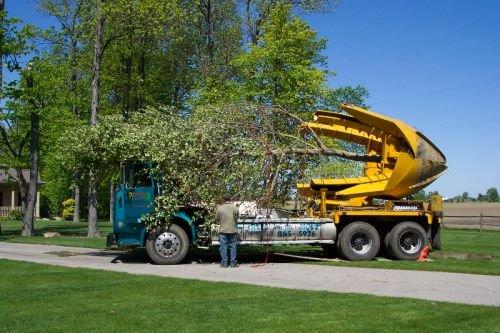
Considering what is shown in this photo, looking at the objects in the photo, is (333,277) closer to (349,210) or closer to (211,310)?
(349,210)

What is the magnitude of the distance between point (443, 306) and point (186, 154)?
8.06 m

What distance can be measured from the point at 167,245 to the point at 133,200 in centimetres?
140

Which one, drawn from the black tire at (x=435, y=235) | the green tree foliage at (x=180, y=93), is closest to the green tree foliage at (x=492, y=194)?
the green tree foliage at (x=180, y=93)

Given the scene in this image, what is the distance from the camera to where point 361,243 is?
17438mm

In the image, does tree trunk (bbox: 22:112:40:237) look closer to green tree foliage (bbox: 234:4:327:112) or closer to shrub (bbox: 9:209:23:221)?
green tree foliage (bbox: 234:4:327:112)

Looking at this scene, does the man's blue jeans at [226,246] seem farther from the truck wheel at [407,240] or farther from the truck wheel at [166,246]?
the truck wheel at [407,240]

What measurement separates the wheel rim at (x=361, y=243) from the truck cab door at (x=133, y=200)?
5351mm

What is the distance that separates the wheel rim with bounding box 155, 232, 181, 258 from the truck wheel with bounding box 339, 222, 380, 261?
13.9 ft

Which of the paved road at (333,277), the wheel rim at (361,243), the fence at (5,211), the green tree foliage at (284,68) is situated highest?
the green tree foliage at (284,68)

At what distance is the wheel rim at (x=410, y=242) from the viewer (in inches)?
693

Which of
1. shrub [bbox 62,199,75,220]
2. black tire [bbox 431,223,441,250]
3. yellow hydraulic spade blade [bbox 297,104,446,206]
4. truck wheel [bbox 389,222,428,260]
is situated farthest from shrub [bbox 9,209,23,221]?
truck wheel [bbox 389,222,428,260]

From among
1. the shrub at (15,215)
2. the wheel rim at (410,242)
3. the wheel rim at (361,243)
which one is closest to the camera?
the wheel rim at (361,243)

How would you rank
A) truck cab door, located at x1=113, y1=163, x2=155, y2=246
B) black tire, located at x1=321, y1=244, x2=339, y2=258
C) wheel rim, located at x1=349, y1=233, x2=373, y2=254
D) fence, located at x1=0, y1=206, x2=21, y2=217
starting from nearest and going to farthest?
truck cab door, located at x1=113, y1=163, x2=155, y2=246
wheel rim, located at x1=349, y1=233, x2=373, y2=254
black tire, located at x1=321, y1=244, x2=339, y2=258
fence, located at x1=0, y1=206, x2=21, y2=217

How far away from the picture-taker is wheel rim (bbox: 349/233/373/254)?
17.3 meters
